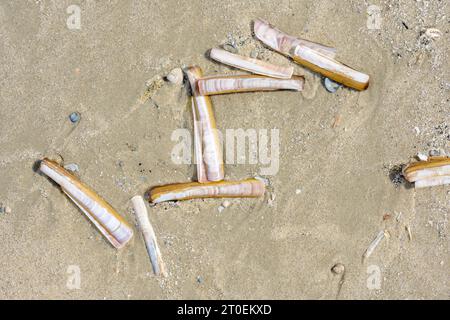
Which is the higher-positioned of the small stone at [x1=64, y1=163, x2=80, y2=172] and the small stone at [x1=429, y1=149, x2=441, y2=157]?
the small stone at [x1=64, y1=163, x2=80, y2=172]

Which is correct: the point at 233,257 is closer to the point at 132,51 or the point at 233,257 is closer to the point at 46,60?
the point at 132,51

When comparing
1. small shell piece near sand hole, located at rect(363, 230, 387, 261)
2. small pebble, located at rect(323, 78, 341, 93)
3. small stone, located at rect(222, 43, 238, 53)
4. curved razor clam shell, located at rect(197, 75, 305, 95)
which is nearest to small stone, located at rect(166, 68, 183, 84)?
curved razor clam shell, located at rect(197, 75, 305, 95)

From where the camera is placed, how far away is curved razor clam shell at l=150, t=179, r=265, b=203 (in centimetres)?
394

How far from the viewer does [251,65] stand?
3881 mm

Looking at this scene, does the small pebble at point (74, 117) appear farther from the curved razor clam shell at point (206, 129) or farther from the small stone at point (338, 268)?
the small stone at point (338, 268)

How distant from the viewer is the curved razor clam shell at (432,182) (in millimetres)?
3896

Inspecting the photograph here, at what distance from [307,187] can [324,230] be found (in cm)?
43

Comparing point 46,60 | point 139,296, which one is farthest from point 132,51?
point 139,296

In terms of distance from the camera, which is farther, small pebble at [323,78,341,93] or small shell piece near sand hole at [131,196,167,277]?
small shell piece near sand hole at [131,196,167,277]

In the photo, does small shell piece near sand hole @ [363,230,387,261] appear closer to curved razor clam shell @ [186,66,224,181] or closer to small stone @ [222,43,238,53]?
curved razor clam shell @ [186,66,224,181]

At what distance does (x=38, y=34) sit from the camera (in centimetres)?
404

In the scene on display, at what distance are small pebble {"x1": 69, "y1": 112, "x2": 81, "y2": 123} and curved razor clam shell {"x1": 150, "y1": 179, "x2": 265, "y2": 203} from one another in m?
0.98

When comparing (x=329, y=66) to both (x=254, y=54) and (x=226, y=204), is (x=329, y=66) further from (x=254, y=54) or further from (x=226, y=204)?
(x=226, y=204)
